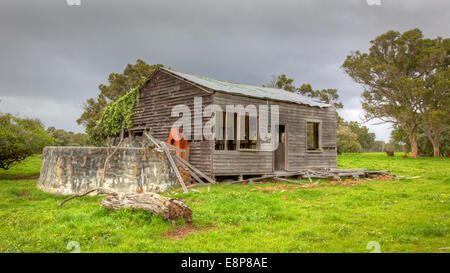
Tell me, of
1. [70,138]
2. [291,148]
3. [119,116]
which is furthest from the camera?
[70,138]

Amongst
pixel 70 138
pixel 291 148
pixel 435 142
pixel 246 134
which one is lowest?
pixel 291 148

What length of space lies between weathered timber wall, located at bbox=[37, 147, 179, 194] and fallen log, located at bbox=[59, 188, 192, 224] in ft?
11.3

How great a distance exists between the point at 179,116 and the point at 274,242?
10.7 metres

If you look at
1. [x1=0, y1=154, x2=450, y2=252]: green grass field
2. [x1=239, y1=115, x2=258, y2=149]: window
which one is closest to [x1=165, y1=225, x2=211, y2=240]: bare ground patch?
[x1=0, y1=154, x2=450, y2=252]: green grass field

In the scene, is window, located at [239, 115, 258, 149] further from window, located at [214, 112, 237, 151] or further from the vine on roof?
the vine on roof

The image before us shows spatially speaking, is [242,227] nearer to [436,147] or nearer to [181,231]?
[181,231]

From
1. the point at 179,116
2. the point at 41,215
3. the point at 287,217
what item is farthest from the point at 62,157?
the point at 287,217

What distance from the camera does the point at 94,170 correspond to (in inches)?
407

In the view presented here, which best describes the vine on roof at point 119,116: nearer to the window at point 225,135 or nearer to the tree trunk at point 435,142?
the window at point 225,135

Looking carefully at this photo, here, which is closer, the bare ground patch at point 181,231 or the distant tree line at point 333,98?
the bare ground patch at point 181,231

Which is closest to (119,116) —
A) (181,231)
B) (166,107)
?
(166,107)

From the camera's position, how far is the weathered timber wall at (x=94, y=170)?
10305 millimetres

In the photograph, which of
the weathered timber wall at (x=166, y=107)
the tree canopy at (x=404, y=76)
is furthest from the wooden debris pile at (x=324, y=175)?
the tree canopy at (x=404, y=76)

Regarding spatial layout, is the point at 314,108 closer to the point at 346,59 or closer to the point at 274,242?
the point at 274,242
